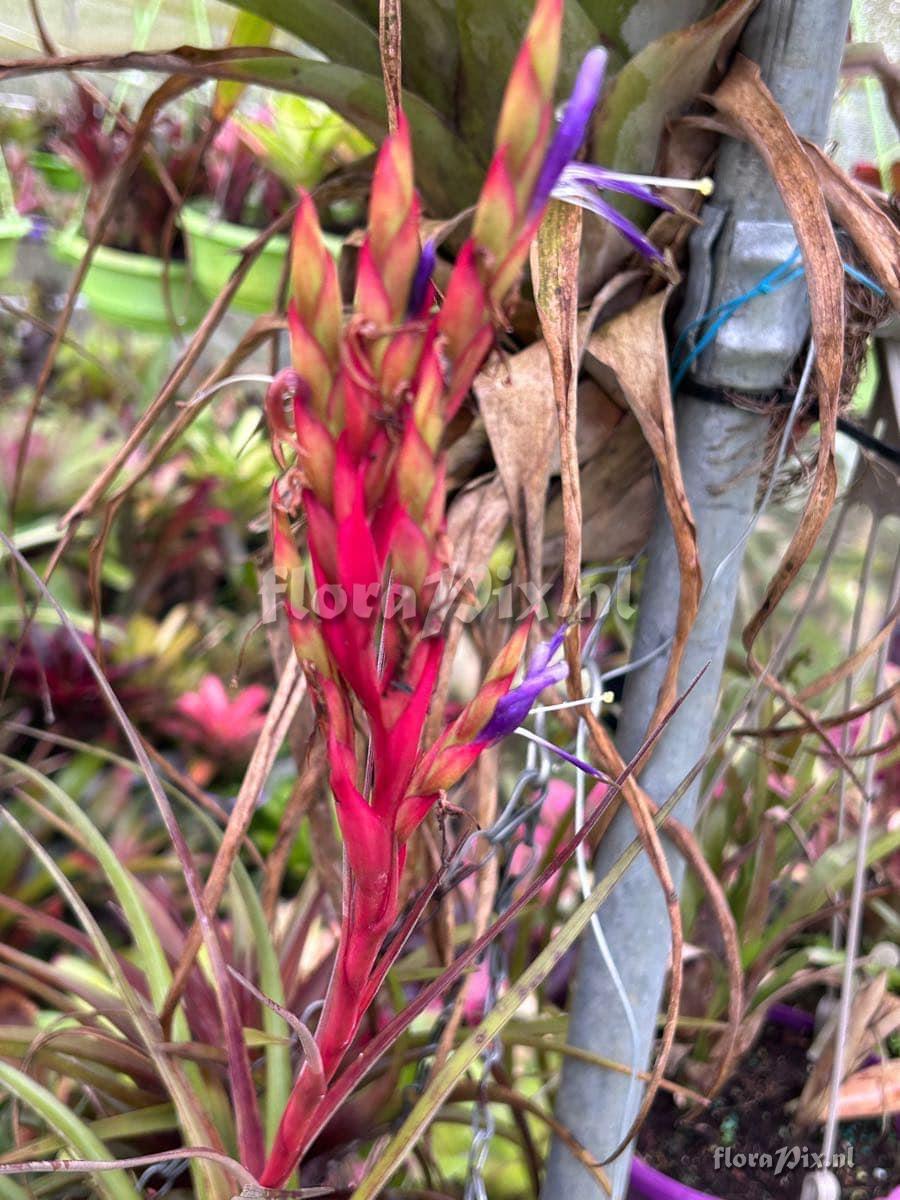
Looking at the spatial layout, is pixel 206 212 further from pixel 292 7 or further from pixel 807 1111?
pixel 807 1111

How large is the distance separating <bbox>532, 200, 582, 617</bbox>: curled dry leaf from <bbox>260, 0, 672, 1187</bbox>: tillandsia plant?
0.08 m

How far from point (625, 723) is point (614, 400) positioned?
155 mm

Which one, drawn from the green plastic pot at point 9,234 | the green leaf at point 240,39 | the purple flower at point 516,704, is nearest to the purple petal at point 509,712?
the purple flower at point 516,704

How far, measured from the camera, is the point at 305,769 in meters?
0.46

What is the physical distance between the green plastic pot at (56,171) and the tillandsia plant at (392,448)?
180 cm

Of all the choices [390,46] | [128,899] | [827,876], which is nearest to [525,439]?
[390,46]

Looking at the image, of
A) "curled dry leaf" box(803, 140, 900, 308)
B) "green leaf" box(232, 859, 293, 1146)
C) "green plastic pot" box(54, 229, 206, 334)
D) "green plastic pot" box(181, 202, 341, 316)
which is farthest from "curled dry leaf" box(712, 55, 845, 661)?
"green plastic pot" box(54, 229, 206, 334)

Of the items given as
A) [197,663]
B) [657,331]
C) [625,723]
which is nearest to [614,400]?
[657,331]

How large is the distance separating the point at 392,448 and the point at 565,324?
0.49 ft

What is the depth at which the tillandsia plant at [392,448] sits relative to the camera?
18cm

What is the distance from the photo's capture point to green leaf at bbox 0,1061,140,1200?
399 millimetres

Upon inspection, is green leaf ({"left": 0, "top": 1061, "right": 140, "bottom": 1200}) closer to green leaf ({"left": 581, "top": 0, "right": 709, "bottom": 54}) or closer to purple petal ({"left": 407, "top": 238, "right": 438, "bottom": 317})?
purple petal ({"left": 407, "top": 238, "right": 438, "bottom": 317})

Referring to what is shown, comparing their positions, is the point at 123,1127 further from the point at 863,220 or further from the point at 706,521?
the point at 863,220

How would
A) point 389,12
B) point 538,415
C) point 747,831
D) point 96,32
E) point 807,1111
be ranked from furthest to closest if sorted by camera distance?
point 96,32, point 747,831, point 807,1111, point 538,415, point 389,12
